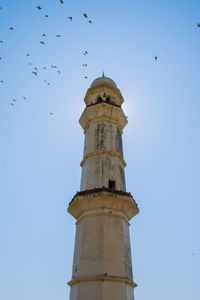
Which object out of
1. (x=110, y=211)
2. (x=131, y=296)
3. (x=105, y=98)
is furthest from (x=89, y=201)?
(x=105, y=98)

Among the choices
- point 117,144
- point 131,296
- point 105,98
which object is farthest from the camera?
point 105,98

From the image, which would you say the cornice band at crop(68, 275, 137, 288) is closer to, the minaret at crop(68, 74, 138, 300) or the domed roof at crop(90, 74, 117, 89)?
the minaret at crop(68, 74, 138, 300)

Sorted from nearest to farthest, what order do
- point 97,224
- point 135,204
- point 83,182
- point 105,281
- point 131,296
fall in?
point 105,281 → point 131,296 → point 97,224 → point 135,204 → point 83,182

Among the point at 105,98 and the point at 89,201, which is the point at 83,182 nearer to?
the point at 89,201

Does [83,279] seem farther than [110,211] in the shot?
No

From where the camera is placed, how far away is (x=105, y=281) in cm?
1297

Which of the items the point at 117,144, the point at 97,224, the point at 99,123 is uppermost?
the point at 99,123

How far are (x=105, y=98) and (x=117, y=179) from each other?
8093 millimetres

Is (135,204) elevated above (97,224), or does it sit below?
above

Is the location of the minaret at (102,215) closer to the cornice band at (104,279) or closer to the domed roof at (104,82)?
the cornice band at (104,279)

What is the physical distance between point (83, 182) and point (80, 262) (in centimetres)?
552

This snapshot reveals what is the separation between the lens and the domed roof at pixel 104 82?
2381 cm

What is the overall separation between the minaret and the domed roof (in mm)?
3362

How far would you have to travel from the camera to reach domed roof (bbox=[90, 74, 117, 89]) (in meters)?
23.8
